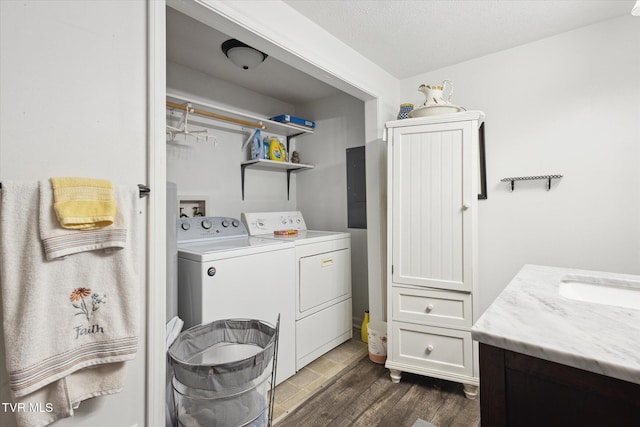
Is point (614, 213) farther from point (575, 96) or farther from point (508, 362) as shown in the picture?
point (508, 362)

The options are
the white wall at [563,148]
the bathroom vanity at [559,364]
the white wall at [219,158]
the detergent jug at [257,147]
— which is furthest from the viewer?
the detergent jug at [257,147]

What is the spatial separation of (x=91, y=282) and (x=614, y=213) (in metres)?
2.72

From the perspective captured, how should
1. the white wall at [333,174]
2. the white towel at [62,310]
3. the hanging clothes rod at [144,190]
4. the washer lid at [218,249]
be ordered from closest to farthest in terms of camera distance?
the white towel at [62,310]
the hanging clothes rod at [144,190]
the washer lid at [218,249]
the white wall at [333,174]

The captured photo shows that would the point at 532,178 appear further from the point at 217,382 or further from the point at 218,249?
the point at 217,382

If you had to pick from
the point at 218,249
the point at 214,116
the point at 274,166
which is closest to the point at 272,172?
the point at 274,166

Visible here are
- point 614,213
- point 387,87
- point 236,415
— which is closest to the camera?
point 236,415

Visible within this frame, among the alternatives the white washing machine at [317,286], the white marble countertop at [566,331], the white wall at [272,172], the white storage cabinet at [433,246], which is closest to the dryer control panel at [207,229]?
the white washing machine at [317,286]

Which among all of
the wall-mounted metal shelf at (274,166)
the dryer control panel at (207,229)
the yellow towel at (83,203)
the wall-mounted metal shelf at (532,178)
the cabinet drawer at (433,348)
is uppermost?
the wall-mounted metal shelf at (274,166)

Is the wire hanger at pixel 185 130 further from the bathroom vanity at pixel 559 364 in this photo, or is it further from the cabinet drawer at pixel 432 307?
the bathroom vanity at pixel 559 364

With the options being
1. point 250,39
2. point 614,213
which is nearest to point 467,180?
point 614,213

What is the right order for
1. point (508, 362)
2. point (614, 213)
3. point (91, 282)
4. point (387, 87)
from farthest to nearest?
point (387, 87) → point (614, 213) → point (91, 282) → point (508, 362)

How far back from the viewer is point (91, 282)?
0.93 meters

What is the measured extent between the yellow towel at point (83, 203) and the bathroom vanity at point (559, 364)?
44.8 inches

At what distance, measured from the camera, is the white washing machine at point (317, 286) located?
85.6 inches
